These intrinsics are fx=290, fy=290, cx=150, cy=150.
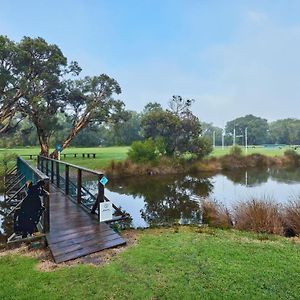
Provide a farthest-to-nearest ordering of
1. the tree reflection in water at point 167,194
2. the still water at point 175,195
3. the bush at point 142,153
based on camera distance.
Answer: the bush at point 142,153 → the still water at point 175,195 → the tree reflection in water at point 167,194

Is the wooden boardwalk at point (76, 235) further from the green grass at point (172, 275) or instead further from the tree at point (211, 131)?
the tree at point (211, 131)

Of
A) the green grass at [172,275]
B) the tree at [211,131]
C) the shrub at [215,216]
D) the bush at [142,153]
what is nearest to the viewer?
the green grass at [172,275]

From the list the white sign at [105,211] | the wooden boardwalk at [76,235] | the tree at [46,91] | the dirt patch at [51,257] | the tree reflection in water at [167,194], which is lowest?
the tree reflection in water at [167,194]

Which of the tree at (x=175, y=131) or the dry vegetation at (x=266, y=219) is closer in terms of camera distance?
the dry vegetation at (x=266, y=219)

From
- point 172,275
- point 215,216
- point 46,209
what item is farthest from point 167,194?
point 172,275

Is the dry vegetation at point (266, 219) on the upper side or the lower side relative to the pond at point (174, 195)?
upper

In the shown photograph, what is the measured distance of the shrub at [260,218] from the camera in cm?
714

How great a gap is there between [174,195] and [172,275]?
1090 cm

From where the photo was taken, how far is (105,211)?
6320 millimetres

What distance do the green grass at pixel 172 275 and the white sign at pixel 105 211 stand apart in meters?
1.36

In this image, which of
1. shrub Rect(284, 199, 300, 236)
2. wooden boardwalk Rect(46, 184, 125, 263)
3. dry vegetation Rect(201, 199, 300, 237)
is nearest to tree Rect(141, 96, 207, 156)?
dry vegetation Rect(201, 199, 300, 237)

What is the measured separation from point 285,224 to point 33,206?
607cm

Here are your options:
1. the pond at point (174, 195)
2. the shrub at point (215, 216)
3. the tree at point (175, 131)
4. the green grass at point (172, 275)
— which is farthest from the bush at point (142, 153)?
the green grass at point (172, 275)

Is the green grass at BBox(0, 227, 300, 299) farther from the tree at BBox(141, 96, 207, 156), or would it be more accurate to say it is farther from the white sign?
the tree at BBox(141, 96, 207, 156)
